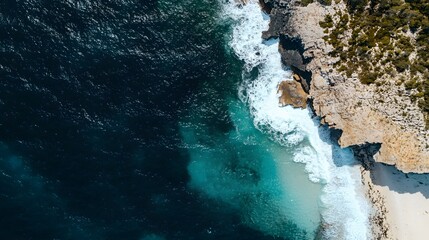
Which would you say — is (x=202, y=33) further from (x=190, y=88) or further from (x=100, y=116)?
(x=100, y=116)

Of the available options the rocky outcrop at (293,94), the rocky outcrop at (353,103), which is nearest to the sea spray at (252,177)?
the rocky outcrop at (293,94)

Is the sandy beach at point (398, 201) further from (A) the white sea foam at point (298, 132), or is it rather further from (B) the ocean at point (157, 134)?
(B) the ocean at point (157, 134)

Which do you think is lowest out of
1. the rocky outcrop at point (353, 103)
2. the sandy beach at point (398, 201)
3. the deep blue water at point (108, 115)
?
→ the sandy beach at point (398, 201)

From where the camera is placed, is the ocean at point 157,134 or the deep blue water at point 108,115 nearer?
the deep blue water at point 108,115

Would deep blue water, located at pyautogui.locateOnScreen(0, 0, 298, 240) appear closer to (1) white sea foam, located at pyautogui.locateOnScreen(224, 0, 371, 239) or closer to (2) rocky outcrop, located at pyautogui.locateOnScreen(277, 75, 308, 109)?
(1) white sea foam, located at pyautogui.locateOnScreen(224, 0, 371, 239)

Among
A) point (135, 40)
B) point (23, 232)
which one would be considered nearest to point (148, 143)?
point (135, 40)

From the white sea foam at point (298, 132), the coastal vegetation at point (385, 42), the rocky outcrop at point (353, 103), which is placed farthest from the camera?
the white sea foam at point (298, 132)
